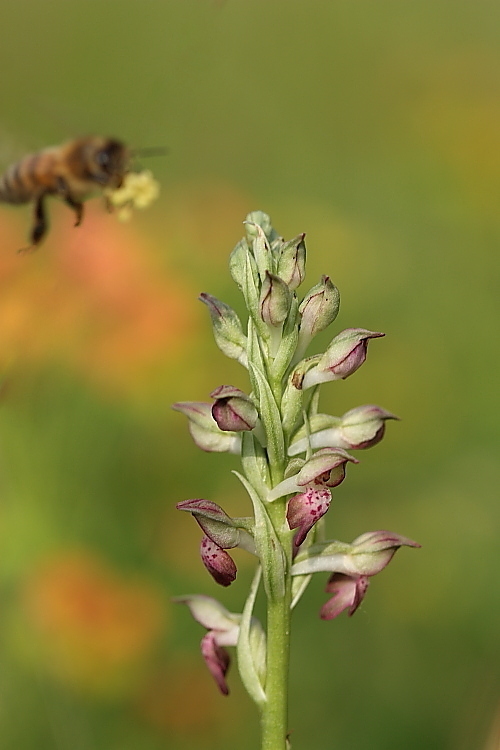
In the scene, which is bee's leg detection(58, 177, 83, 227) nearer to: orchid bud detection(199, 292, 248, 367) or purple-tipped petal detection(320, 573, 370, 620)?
orchid bud detection(199, 292, 248, 367)

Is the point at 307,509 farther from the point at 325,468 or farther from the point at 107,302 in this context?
the point at 107,302

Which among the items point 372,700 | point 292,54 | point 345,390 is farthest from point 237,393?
point 292,54

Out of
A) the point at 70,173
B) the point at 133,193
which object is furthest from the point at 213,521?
the point at 70,173

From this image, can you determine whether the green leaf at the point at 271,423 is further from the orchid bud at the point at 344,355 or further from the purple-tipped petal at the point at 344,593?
the purple-tipped petal at the point at 344,593

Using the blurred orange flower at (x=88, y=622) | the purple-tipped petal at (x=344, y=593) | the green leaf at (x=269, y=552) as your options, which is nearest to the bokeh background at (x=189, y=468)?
the blurred orange flower at (x=88, y=622)

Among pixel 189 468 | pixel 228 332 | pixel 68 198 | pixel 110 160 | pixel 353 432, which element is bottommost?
pixel 189 468

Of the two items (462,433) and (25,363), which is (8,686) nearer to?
(25,363)

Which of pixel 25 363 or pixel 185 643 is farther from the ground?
pixel 25 363
